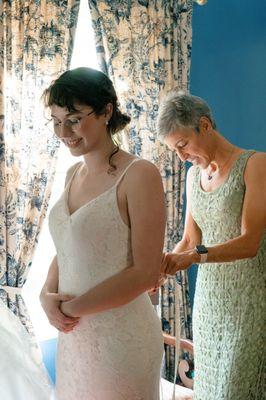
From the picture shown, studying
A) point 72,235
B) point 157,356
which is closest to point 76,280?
point 72,235

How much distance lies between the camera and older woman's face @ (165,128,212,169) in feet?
5.48

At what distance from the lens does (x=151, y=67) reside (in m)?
2.74

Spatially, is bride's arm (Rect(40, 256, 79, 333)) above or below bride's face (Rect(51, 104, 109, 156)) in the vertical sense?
below

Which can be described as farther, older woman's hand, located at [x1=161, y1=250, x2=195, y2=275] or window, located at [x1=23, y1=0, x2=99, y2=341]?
window, located at [x1=23, y1=0, x2=99, y2=341]

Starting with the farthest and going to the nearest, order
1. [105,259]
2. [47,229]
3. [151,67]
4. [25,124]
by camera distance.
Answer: [151,67]
[47,229]
[25,124]
[105,259]

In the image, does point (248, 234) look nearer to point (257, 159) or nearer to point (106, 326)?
point (257, 159)

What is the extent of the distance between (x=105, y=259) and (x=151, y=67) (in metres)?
1.79

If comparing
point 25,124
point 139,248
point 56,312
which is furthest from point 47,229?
point 139,248

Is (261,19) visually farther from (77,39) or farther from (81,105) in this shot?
(81,105)

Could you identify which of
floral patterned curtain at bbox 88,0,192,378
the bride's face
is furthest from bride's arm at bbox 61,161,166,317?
floral patterned curtain at bbox 88,0,192,378

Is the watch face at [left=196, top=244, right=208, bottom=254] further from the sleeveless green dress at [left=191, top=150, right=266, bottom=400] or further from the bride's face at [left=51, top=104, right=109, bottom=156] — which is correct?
the bride's face at [left=51, top=104, right=109, bottom=156]

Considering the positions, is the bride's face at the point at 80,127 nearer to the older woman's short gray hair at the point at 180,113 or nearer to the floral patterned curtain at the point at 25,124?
the older woman's short gray hair at the point at 180,113

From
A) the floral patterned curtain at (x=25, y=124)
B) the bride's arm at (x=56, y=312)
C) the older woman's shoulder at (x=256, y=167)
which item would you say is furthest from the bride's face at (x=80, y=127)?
the floral patterned curtain at (x=25, y=124)

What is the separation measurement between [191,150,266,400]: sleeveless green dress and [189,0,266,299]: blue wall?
0.95m
